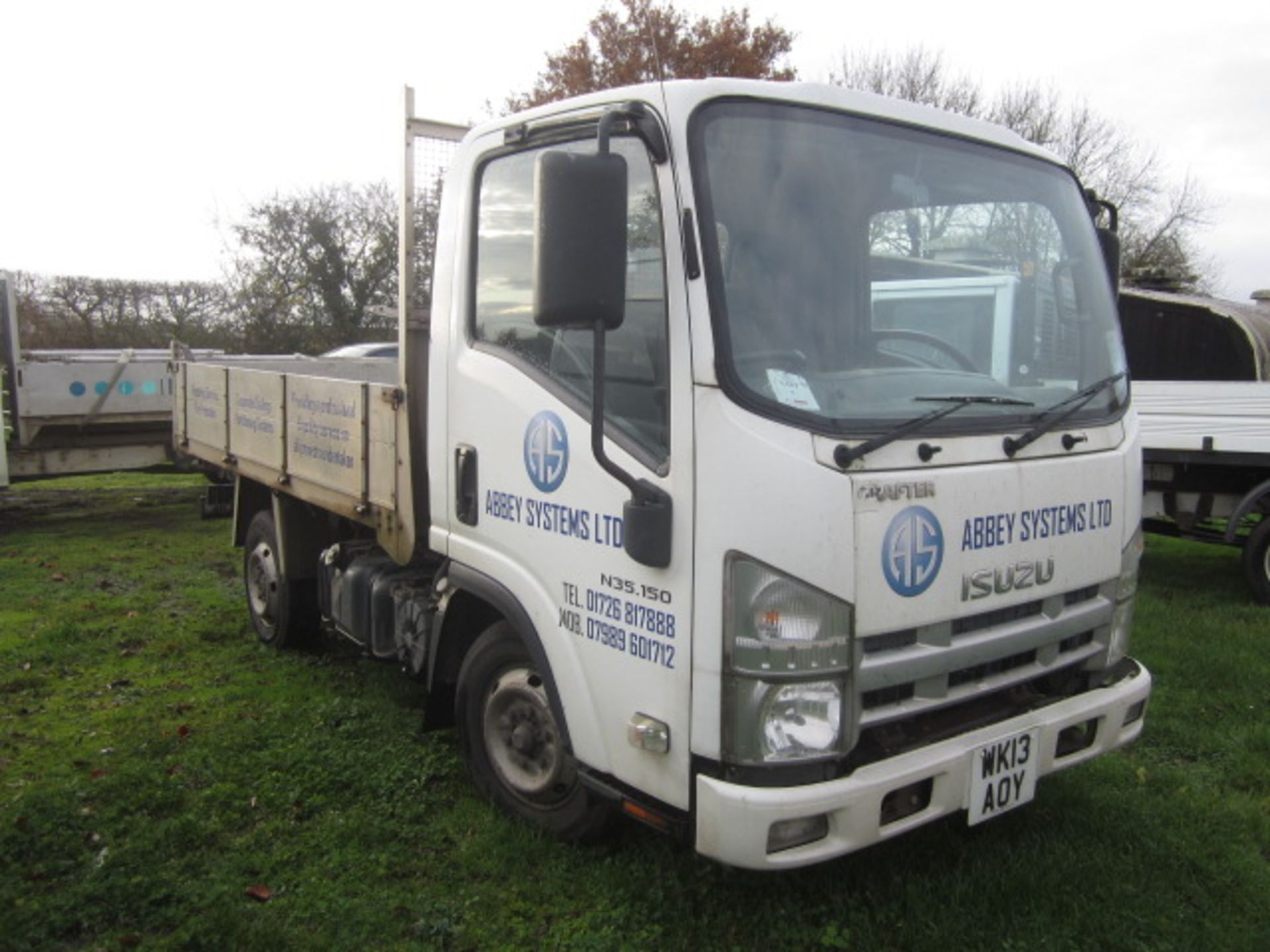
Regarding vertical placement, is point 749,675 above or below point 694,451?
below

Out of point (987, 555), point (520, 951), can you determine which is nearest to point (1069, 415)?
point (987, 555)

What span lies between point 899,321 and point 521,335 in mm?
1213

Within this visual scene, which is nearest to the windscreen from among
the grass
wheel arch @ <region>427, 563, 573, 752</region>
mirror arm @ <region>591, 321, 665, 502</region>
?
mirror arm @ <region>591, 321, 665, 502</region>

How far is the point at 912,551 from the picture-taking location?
2.67m

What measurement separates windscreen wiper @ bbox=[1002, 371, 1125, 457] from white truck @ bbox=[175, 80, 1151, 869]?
0.7 inches

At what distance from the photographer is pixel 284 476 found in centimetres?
520

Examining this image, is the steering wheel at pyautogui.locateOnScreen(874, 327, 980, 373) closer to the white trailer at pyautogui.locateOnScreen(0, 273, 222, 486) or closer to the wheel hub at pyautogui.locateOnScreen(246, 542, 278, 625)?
the wheel hub at pyautogui.locateOnScreen(246, 542, 278, 625)

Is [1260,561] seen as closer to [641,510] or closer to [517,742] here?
[517,742]

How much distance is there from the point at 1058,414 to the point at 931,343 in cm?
45

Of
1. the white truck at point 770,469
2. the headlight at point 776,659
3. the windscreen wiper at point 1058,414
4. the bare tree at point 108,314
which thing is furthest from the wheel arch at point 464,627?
the bare tree at point 108,314

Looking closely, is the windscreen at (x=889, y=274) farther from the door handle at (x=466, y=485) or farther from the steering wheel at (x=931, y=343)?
the door handle at (x=466, y=485)

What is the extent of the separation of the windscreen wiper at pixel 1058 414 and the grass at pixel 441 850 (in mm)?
1428

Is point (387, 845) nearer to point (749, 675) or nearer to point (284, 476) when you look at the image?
point (749, 675)

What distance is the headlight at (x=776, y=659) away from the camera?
100 inches
